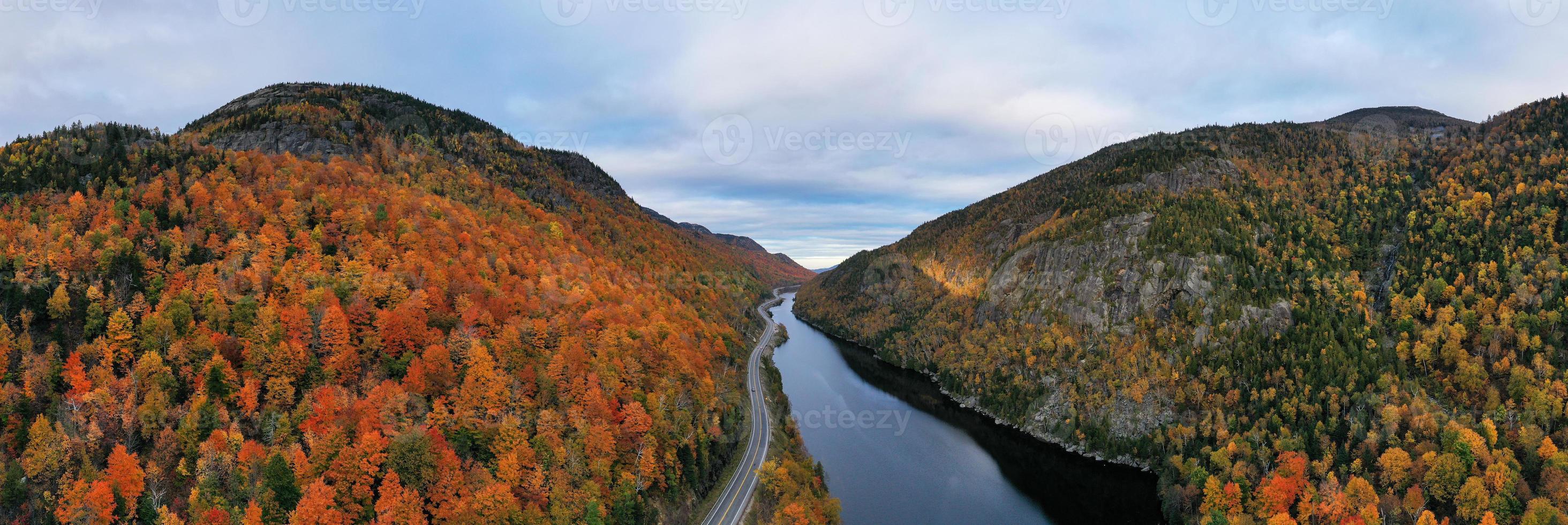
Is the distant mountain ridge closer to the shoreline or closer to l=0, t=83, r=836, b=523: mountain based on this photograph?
l=0, t=83, r=836, b=523: mountain

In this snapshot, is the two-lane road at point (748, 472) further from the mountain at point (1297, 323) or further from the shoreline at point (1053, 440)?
the mountain at point (1297, 323)

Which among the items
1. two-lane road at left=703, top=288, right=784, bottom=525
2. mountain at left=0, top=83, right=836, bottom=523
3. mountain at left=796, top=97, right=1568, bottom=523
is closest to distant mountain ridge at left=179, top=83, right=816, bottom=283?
mountain at left=0, top=83, right=836, bottom=523

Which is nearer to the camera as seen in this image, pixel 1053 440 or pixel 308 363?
pixel 308 363

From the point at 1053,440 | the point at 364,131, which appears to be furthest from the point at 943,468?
the point at 364,131

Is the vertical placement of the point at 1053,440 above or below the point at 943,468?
below

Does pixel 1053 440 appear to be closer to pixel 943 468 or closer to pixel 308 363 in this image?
pixel 943 468

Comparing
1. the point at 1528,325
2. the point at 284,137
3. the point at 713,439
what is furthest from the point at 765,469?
the point at 1528,325

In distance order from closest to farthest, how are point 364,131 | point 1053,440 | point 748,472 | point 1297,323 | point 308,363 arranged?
point 308,363
point 748,472
point 1053,440
point 1297,323
point 364,131
